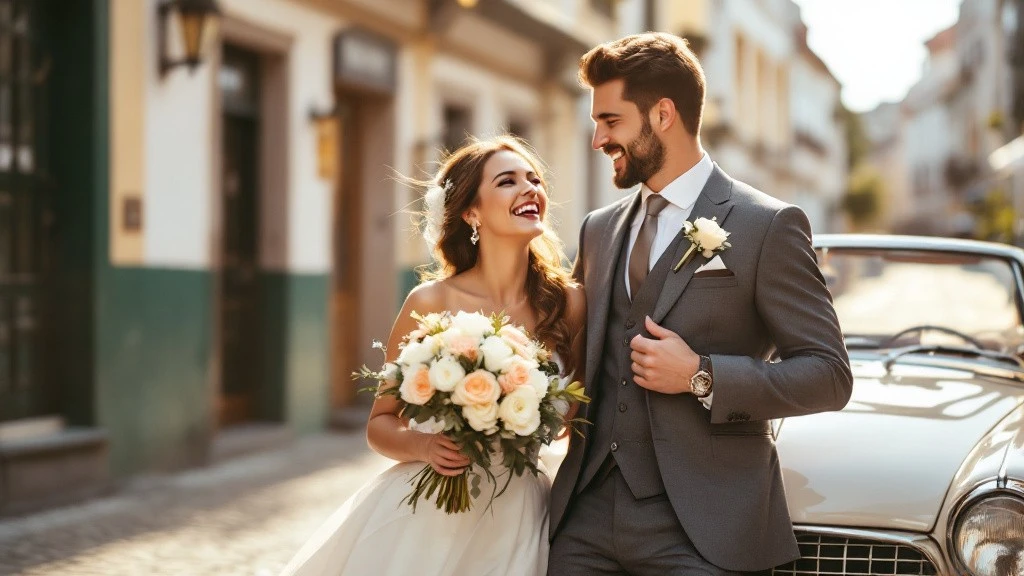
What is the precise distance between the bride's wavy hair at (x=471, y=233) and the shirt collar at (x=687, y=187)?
57cm

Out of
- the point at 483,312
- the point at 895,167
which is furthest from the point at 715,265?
the point at 895,167

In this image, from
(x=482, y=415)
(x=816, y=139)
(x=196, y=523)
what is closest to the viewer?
(x=482, y=415)

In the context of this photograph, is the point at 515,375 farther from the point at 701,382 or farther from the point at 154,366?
the point at 154,366

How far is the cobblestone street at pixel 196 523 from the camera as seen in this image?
19.3 ft

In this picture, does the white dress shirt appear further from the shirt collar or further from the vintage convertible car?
the vintage convertible car

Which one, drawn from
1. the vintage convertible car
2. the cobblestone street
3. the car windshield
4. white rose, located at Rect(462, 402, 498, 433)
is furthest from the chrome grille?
the cobblestone street

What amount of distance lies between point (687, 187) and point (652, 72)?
13.0 inches

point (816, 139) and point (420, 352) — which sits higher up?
point (816, 139)

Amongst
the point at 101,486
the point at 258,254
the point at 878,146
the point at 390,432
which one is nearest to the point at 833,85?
the point at 258,254

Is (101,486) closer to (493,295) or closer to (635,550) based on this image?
(493,295)

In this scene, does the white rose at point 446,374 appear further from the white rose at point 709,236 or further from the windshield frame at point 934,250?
the windshield frame at point 934,250

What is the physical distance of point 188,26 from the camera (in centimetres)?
828

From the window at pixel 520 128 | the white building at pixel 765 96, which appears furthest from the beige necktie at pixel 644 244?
the white building at pixel 765 96

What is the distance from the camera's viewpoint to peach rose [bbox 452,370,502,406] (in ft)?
9.52
